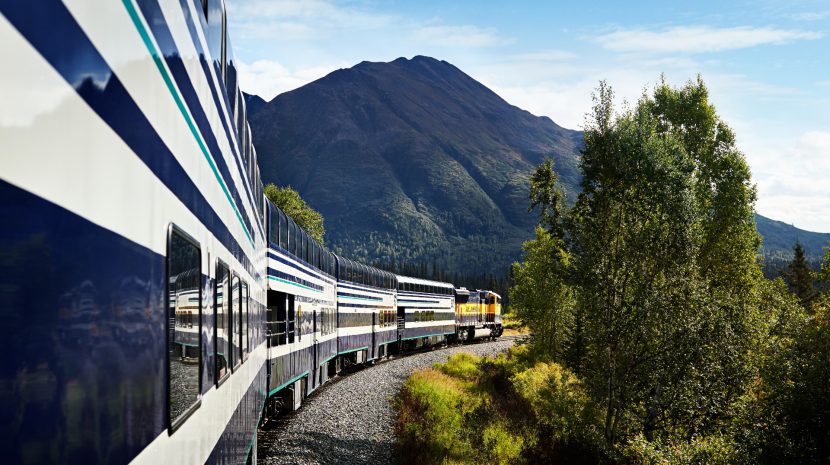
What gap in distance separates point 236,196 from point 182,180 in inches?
157

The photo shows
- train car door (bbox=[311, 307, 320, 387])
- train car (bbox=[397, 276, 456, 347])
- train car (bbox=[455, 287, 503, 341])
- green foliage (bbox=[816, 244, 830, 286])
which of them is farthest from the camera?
train car (bbox=[455, 287, 503, 341])

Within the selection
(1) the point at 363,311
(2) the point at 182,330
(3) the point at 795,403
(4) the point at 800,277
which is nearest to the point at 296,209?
(1) the point at 363,311

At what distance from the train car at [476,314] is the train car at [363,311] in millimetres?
19788

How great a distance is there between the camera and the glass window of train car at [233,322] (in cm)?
703

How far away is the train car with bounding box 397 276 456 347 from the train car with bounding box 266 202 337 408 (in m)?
17.5

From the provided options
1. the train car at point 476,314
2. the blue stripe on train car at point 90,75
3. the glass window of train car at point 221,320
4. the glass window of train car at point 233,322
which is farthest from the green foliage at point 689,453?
the train car at point 476,314

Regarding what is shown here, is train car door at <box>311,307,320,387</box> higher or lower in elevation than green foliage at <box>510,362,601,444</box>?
higher

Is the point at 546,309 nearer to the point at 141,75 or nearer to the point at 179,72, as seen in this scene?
the point at 179,72

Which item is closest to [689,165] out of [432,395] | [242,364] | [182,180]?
[432,395]

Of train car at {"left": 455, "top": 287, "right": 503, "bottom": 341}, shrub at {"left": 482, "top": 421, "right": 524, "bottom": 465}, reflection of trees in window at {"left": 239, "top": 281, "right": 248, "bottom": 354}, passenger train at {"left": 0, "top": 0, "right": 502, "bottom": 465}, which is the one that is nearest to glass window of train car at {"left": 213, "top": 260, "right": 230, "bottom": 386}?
passenger train at {"left": 0, "top": 0, "right": 502, "bottom": 465}

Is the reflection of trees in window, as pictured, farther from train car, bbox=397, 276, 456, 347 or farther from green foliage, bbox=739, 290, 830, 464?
train car, bbox=397, 276, 456, 347

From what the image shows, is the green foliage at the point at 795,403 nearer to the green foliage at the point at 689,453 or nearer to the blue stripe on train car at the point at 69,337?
the green foliage at the point at 689,453

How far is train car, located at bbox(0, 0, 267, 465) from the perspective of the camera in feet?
6.16

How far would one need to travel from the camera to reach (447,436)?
21562mm
